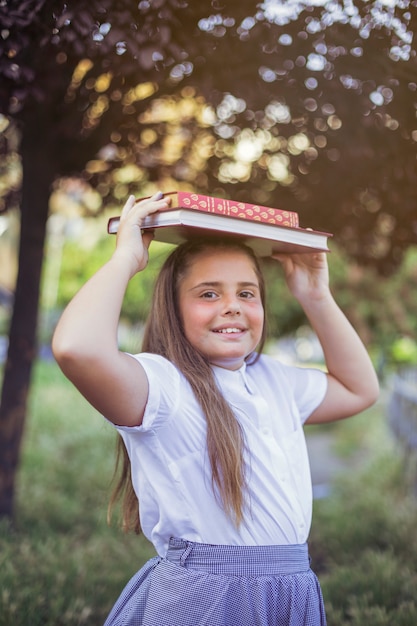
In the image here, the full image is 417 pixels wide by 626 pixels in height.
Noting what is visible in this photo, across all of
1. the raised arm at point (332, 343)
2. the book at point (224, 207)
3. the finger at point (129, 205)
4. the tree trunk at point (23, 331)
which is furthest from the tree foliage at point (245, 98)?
the raised arm at point (332, 343)

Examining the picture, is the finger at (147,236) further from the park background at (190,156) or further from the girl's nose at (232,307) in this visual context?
the park background at (190,156)

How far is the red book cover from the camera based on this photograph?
A: 187cm

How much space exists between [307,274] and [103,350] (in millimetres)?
892

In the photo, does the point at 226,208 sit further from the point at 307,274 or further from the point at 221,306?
the point at 307,274

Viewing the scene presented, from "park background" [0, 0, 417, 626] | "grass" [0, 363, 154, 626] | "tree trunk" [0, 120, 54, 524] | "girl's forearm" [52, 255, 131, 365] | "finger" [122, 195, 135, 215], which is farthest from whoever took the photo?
"tree trunk" [0, 120, 54, 524]

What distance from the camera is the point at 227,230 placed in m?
1.90

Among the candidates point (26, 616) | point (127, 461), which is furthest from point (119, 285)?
point (26, 616)

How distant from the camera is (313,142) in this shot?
370cm

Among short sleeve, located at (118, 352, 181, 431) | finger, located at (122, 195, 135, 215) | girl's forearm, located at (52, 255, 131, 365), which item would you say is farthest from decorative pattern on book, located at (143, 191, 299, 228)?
short sleeve, located at (118, 352, 181, 431)

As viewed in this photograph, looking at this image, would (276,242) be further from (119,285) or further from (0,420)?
(0,420)

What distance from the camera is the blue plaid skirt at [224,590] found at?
1.81 m

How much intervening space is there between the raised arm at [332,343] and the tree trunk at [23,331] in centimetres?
250

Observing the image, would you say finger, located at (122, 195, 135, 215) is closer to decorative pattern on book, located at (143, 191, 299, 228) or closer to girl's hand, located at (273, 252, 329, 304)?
decorative pattern on book, located at (143, 191, 299, 228)

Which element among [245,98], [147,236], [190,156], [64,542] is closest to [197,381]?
[147,236]
